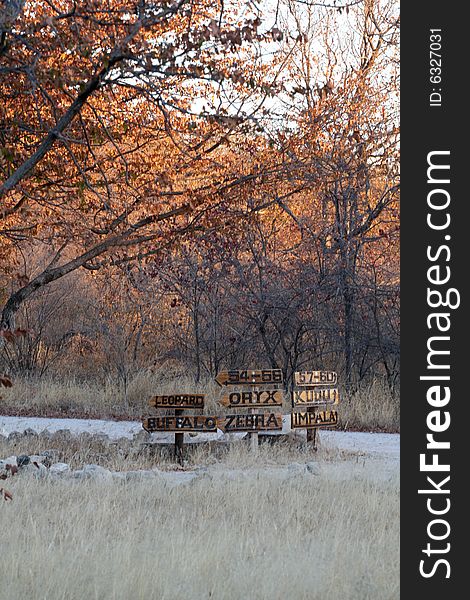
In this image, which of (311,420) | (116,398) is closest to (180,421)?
(311,420)

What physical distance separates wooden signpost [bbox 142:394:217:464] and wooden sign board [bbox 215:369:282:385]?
0.46m

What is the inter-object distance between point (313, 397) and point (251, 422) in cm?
101

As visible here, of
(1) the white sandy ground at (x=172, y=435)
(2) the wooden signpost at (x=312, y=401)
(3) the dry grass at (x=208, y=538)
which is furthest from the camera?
(1) the white sandy ground at (x=172, y=435)

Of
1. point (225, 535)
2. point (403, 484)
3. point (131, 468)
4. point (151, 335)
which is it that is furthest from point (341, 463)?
point (151, 335)

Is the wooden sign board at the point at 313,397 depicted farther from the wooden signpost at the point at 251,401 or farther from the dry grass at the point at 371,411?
the dry grass at the point at 371,411

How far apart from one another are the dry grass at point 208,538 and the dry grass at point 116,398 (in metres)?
6.33

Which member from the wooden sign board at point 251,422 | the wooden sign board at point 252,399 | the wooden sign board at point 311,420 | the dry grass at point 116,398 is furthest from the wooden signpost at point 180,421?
the dry grass at point 116,398

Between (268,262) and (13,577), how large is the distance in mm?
12439

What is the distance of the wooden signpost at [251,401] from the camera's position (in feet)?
37.6

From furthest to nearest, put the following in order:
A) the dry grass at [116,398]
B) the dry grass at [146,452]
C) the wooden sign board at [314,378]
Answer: the dry grass at [116,398] → the wooden sign board at [314,378] → the dry grass at [146,452]

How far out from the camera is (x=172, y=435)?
45.7 feet

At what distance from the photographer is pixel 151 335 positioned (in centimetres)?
2025

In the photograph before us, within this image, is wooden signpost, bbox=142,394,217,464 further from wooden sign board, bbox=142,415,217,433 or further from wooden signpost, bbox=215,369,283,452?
wooden signpost, bbox=215,369,283,452

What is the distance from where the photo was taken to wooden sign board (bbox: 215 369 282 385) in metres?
11.5
